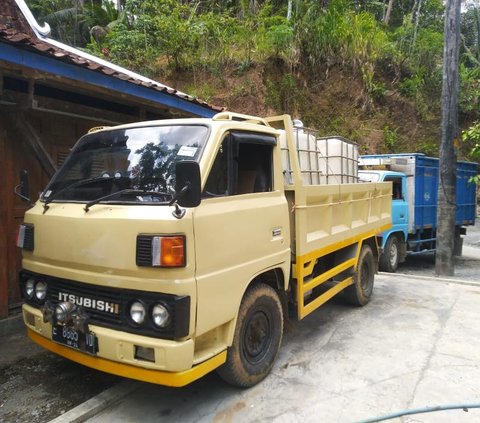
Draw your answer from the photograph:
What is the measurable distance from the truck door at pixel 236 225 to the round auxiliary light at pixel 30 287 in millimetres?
1500

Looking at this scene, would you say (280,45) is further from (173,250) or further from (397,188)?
(173,250)

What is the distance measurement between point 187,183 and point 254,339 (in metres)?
1.64

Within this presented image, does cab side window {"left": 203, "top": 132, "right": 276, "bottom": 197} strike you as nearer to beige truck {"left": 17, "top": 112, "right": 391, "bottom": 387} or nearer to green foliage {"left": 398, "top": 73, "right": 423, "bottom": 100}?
beige truck {"left": 17, "top": 112, "right": 391, "bottom": 387}

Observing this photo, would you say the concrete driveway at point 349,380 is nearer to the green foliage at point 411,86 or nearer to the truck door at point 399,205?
the truck door at point 399,205

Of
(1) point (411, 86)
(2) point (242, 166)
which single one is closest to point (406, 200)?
(2) point (242, 166)

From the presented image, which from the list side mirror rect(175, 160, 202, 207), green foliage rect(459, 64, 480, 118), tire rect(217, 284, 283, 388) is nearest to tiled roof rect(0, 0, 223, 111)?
side mirror rect(175, 160, 202, 207)

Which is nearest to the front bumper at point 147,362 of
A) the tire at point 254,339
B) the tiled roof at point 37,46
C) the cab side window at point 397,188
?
the tire at point 254,339

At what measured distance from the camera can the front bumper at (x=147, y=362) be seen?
2594 millimetres

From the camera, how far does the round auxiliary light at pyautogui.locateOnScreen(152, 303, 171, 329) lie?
261 centimetres

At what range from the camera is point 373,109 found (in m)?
17.6

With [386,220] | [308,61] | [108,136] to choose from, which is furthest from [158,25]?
[108,136]

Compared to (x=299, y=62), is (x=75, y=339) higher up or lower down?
lower down

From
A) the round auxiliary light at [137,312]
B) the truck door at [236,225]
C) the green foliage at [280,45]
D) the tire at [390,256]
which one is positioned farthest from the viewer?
the green foliage at [280,45]

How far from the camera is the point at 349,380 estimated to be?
367cm
